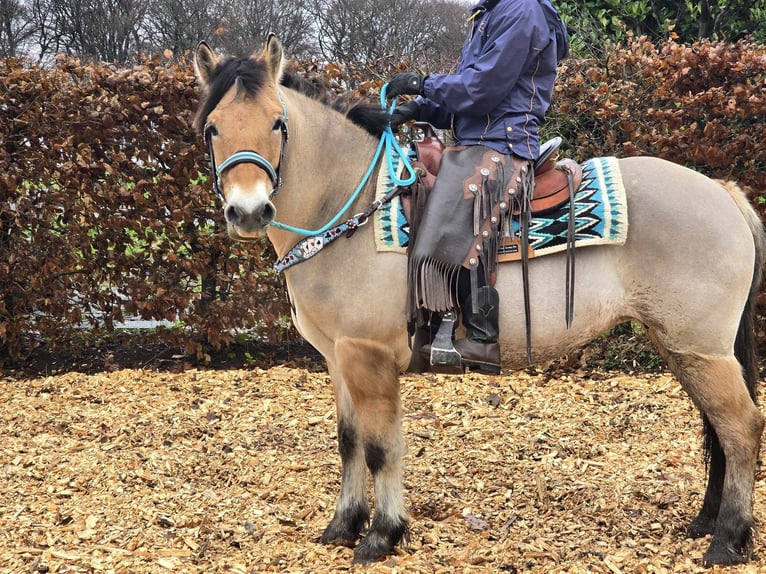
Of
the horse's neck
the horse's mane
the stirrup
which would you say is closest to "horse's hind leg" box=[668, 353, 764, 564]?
the stirrup

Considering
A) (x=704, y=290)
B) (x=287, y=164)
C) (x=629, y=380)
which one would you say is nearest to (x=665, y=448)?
(x=629, y=380)

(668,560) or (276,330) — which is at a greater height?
(276,330)

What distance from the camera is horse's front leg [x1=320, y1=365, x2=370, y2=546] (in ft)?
12.2

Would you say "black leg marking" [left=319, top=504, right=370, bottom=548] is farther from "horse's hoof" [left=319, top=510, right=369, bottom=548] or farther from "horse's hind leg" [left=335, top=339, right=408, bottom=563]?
"horse's hind leg" [left=335, top=339, right=408, bottom=563]

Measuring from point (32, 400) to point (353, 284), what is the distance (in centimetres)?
390

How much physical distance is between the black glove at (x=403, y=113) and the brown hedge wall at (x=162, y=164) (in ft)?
9.15

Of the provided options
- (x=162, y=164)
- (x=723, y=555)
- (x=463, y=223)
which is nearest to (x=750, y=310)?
(x=723, y=555)

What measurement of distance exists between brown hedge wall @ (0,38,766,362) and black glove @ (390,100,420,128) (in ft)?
9.15

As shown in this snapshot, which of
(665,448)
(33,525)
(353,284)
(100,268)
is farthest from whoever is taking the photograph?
(100,268)

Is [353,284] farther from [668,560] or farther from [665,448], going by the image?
[665,448]

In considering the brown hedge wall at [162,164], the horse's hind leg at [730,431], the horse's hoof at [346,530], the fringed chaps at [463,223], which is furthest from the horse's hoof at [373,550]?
the brown hedge wall at [162,164]

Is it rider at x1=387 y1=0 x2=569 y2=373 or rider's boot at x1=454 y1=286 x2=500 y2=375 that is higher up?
rider at x1=387 y1=0 x2=569 y2=373

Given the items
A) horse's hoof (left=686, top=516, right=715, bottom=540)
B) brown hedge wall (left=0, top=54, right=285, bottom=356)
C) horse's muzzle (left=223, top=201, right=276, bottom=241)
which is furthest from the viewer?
brown hedge wall (left=0, top=54, right=285, bottom=356)

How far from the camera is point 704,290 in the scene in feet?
10.8
